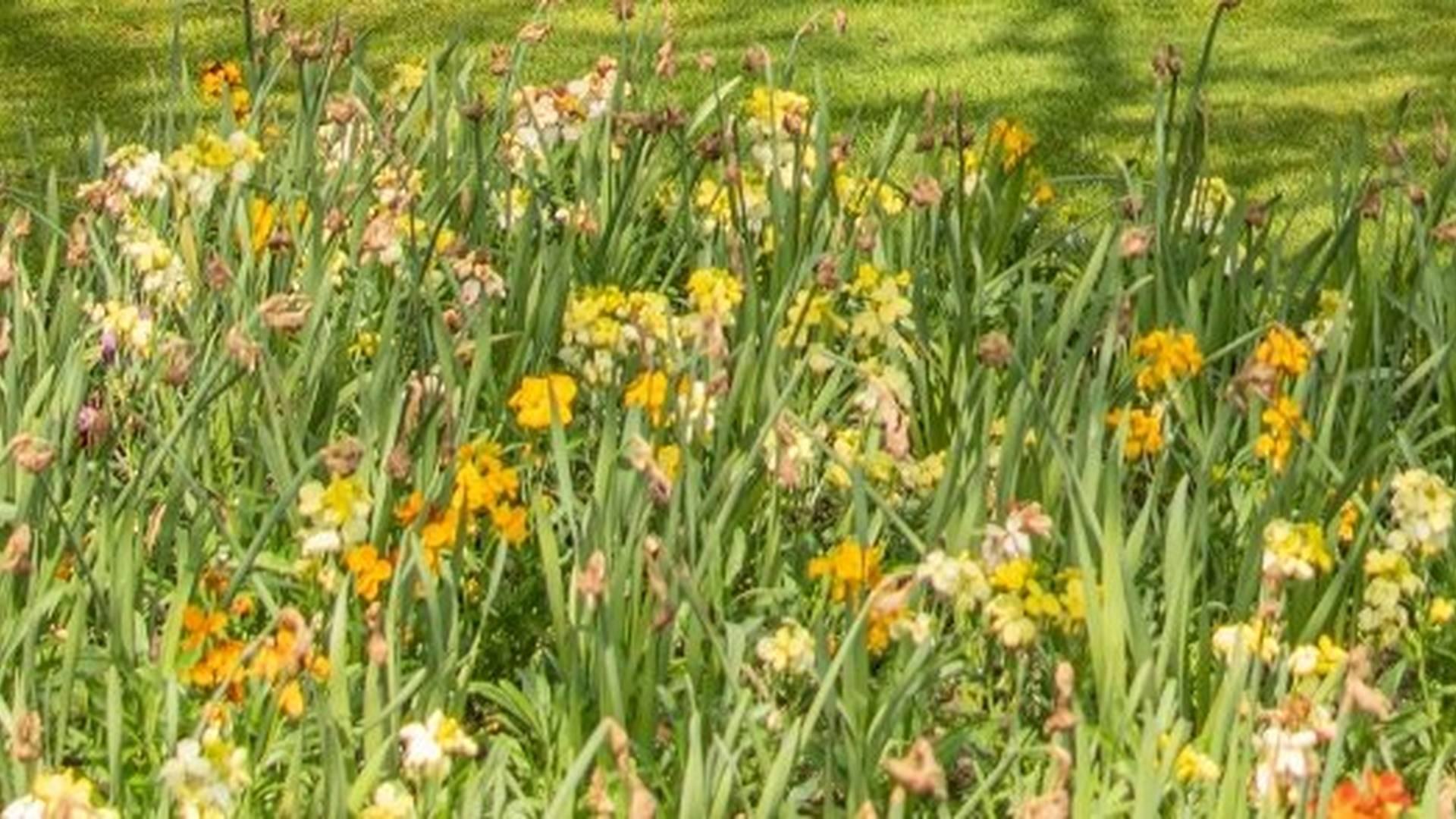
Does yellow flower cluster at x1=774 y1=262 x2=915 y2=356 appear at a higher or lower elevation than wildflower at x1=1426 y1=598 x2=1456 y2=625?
higher

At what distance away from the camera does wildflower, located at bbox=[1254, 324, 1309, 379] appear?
3.54 m

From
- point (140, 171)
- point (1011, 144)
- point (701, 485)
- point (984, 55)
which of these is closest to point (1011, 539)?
point (701, 485)

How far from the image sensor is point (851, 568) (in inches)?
122

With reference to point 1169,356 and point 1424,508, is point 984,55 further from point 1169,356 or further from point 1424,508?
point 1424,508

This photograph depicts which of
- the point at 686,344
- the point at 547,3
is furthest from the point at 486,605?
the point at 547,3

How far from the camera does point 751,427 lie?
12.1ft

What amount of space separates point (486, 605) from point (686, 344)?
2.19 feet

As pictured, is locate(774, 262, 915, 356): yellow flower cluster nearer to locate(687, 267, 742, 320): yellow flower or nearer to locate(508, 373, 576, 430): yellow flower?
locate(687, 267, 742, 320): yellow flower

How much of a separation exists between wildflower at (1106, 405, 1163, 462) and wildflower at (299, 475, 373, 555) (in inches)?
35.6

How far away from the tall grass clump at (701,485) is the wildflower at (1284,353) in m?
0.01

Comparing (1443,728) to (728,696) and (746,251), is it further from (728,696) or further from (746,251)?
(746,251)

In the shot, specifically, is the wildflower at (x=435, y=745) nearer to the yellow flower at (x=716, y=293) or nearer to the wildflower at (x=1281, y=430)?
the yellow flower at (x=716, y=293)

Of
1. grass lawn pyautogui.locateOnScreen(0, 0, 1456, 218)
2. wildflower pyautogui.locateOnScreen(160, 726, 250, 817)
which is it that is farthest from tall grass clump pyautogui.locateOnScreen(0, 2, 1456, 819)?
grass lawn pyautogui.locateOnScreen(0, 0, 1456, 218)

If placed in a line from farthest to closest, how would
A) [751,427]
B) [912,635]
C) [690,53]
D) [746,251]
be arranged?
[690,53] < [746,251] < [751,427] < [912,635]
